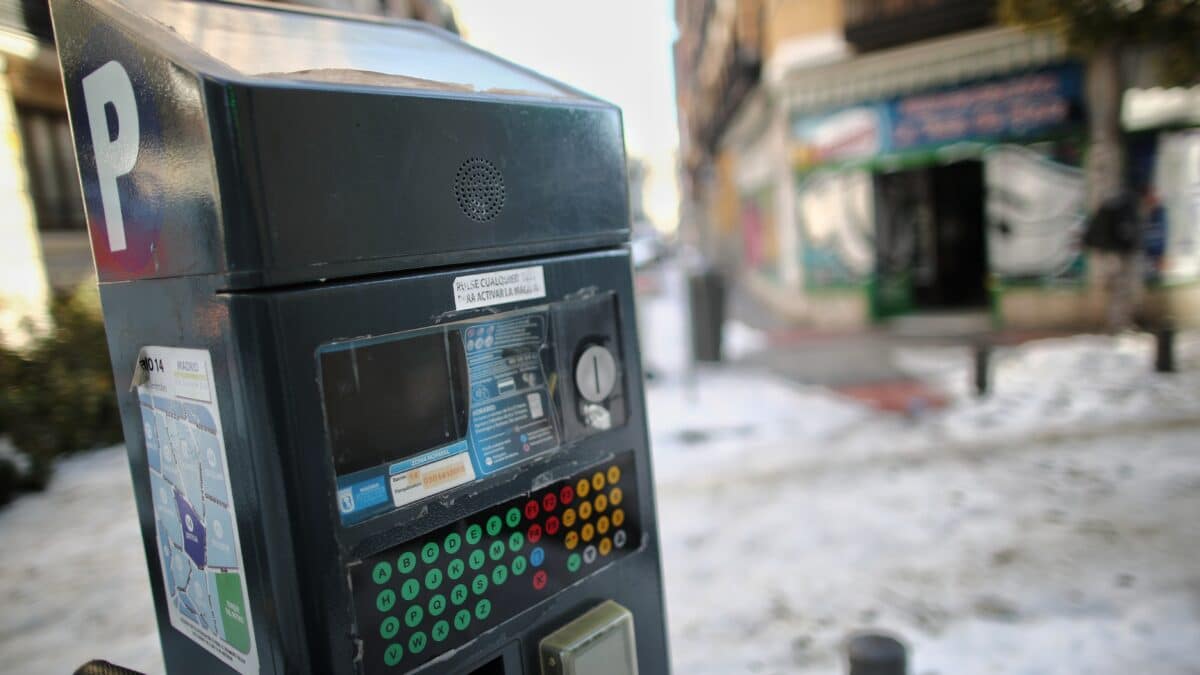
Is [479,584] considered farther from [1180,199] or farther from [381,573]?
[1180,199]

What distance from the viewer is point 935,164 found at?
36.5ft

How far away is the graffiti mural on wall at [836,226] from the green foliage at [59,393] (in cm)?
977

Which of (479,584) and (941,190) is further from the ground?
(941,190)

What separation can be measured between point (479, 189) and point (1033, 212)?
36.3 ft

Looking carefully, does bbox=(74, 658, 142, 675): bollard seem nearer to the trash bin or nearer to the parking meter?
the parking meter

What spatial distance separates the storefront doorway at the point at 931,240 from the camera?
466 inches

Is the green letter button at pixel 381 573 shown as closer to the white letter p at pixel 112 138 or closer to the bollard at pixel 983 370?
the white letter p at pixel 112 138

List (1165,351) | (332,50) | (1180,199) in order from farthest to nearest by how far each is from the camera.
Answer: (1180,199) → (1165,351) → (332,50)

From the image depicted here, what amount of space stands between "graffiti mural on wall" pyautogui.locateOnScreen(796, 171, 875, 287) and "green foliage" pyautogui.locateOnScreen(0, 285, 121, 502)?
32.0ft

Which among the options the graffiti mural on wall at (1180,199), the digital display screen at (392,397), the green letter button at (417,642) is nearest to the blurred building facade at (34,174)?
the digital display screen at (392,397)

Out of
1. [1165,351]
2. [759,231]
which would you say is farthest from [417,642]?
[759,231]

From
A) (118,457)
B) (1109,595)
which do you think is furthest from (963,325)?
(118,457)

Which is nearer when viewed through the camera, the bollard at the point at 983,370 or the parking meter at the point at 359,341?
the parking meter at the point at 359,341

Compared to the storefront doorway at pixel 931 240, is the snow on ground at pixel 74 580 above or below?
below
